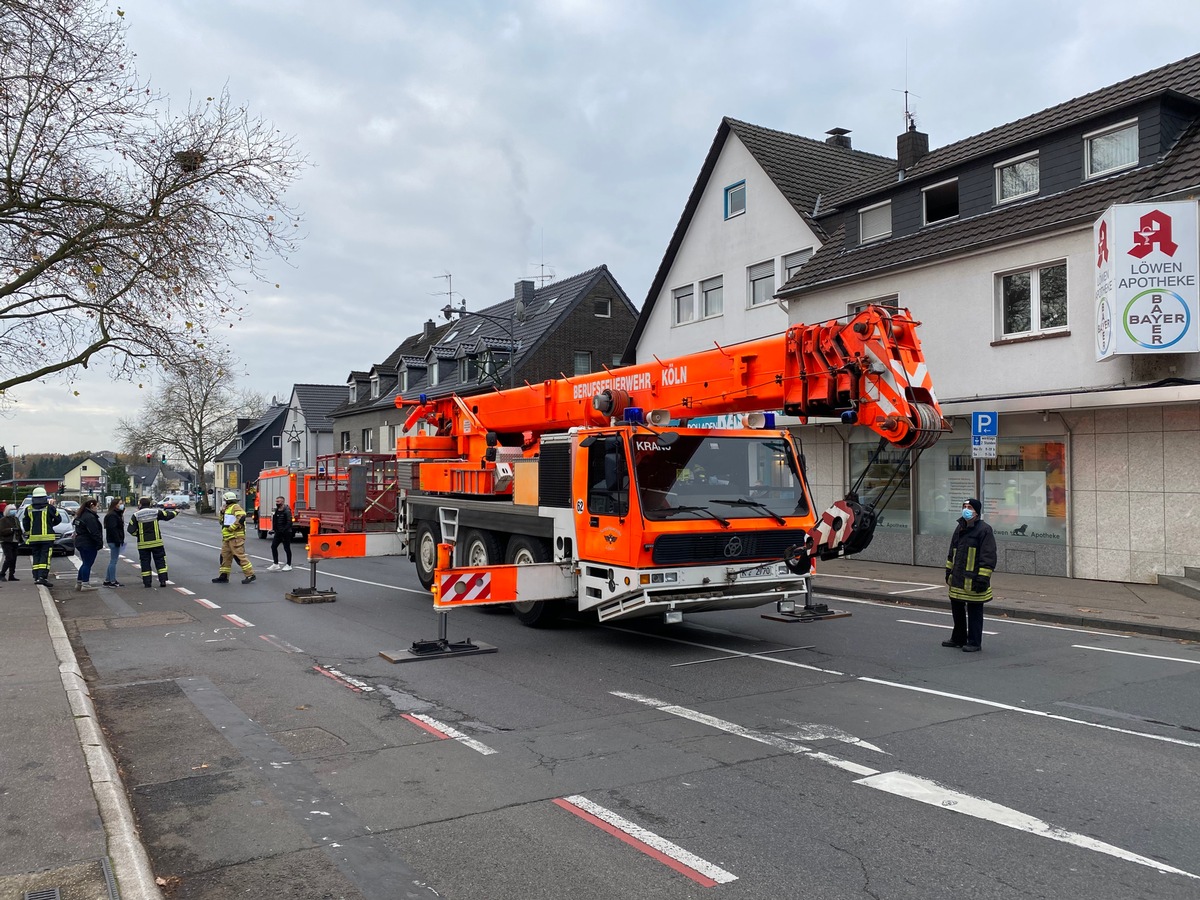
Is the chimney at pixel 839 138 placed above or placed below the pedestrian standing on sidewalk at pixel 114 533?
above

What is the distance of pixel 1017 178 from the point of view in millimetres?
17734

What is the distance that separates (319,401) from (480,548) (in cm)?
5416

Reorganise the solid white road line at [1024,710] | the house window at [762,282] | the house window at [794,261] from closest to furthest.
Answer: the solid white road line at [1024,710], the house window at [794,261], the house window at [762,282]

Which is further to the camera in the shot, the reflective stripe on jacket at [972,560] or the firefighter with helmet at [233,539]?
the firefighter with helmet at [233,539]

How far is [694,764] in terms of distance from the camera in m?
5.95

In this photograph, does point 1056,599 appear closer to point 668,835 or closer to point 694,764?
point 694,764

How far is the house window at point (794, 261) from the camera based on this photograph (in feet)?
75.0

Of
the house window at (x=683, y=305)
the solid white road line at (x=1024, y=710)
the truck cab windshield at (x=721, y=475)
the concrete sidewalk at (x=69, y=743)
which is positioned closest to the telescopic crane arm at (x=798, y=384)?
the truck cab windshield at (x=721, y=475)

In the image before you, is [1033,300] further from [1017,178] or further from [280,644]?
[280,644]

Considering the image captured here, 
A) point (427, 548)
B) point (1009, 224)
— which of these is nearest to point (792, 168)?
point (1009, 224)

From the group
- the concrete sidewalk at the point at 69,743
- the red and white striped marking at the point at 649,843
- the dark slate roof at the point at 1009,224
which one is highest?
the dark slate roof at the point at 1009,224

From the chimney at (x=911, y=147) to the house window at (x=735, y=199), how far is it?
4.32 m

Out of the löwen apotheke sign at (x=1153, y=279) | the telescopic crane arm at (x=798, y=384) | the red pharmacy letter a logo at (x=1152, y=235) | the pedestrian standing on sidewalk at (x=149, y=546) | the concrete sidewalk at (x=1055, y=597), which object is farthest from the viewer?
the pedestrian standing on sidewalk at (x=149, y=546)

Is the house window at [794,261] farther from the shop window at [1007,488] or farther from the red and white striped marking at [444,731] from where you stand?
the red and white striped marking at [444,731]
